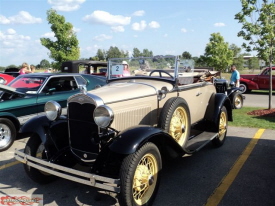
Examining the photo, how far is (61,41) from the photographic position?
62.6ft

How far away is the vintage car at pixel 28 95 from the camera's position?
5.34 meters

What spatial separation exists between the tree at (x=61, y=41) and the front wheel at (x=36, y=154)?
1639 cm

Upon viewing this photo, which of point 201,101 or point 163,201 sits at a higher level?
point 201,101

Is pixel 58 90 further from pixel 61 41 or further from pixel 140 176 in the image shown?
pixel 61 41

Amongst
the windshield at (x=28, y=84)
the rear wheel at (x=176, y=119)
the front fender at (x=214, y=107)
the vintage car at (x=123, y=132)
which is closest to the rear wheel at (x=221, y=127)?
the front fender at (x=214, y=107)

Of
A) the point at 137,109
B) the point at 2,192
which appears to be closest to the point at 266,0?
the point at 137,109

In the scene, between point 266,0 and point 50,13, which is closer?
point 266,0

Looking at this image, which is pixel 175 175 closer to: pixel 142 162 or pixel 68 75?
pixel 142 162

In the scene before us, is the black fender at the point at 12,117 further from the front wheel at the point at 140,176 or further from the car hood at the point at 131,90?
the front wheel at the point at 140,176

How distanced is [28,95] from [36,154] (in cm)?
270

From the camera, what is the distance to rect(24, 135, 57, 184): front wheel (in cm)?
351

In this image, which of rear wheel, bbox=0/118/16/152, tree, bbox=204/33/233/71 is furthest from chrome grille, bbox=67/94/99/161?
tree, bbox=204/33/233/71

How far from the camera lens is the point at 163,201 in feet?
10.3

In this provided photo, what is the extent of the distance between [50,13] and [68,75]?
1355 centimetres
